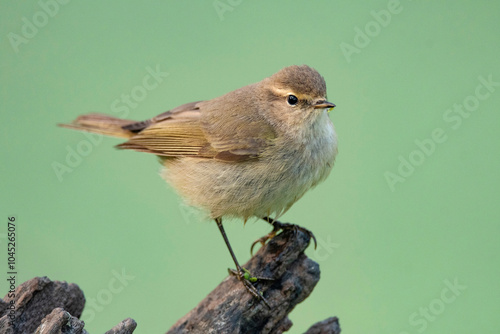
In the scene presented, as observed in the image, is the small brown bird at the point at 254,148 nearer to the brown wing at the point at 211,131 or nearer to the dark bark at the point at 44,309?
the brown wing at the point at 211,131

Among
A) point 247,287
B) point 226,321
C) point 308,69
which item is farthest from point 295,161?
point 226,321

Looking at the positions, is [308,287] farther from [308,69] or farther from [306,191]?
[308,69]

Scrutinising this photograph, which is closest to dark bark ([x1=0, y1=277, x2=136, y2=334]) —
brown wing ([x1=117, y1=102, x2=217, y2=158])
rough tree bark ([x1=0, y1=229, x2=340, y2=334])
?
rough tree bark ([x1=0, y1=229, x2=340, y2=334])

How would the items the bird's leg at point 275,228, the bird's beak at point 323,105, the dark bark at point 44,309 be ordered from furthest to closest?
the bird's leg at point 275,228
the bird's beak at point 323,105
the dark bark at point 44,309

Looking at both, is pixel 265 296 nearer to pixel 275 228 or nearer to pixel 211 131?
pixel 275 228

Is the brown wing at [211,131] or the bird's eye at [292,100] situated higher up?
the brown wing at [211,131]

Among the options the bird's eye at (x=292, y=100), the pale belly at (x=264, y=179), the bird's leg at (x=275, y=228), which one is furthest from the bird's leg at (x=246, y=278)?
the bird's eye at (x=292, y=100)

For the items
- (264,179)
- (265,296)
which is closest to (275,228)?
(264,179)
